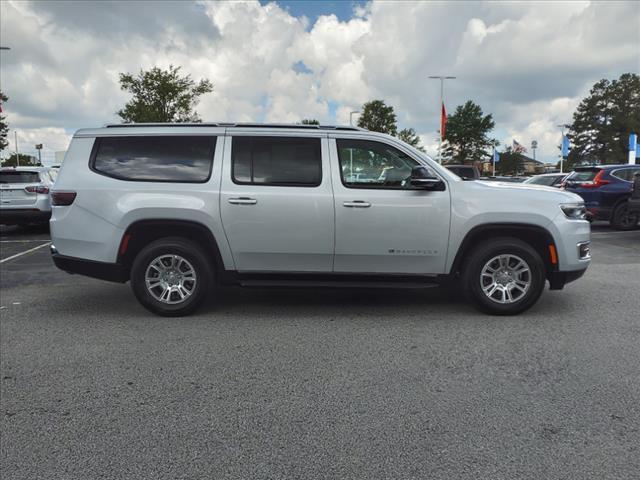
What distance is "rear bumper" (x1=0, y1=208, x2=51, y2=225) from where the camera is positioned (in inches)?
→ 482

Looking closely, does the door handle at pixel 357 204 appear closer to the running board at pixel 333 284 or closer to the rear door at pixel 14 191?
the running board at pixel 333 284

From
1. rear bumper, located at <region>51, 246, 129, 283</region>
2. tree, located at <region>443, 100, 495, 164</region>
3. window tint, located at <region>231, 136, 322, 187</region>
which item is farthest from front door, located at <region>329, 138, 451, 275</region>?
tree, located at <region>443, 100, 495, 164</region>

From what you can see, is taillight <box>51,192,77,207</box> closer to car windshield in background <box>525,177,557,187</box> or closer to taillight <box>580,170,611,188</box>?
taillight <box>580,170,611,188</box>

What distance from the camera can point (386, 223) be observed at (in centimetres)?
503

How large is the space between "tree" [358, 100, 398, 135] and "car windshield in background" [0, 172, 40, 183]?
147 feet

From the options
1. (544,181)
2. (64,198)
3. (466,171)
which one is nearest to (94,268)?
(64,198)

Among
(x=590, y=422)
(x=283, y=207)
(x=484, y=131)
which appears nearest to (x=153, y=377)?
(x=283, y=207)

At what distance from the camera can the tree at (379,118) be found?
54688mm

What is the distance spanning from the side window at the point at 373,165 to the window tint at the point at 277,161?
10.9 inches

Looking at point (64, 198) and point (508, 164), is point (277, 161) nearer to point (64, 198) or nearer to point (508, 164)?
point (64, 198)

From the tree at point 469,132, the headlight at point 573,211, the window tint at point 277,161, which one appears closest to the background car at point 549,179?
the headlight at point 573,211

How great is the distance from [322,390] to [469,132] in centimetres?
8228

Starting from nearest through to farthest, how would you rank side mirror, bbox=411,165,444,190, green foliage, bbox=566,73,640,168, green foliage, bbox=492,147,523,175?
side mirror, bbox=411,165,444,190 < green foliage, bbox=566,73,640,168 < green foliage, bbox=492,147,523,175

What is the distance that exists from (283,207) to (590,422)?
3180 millimetres
